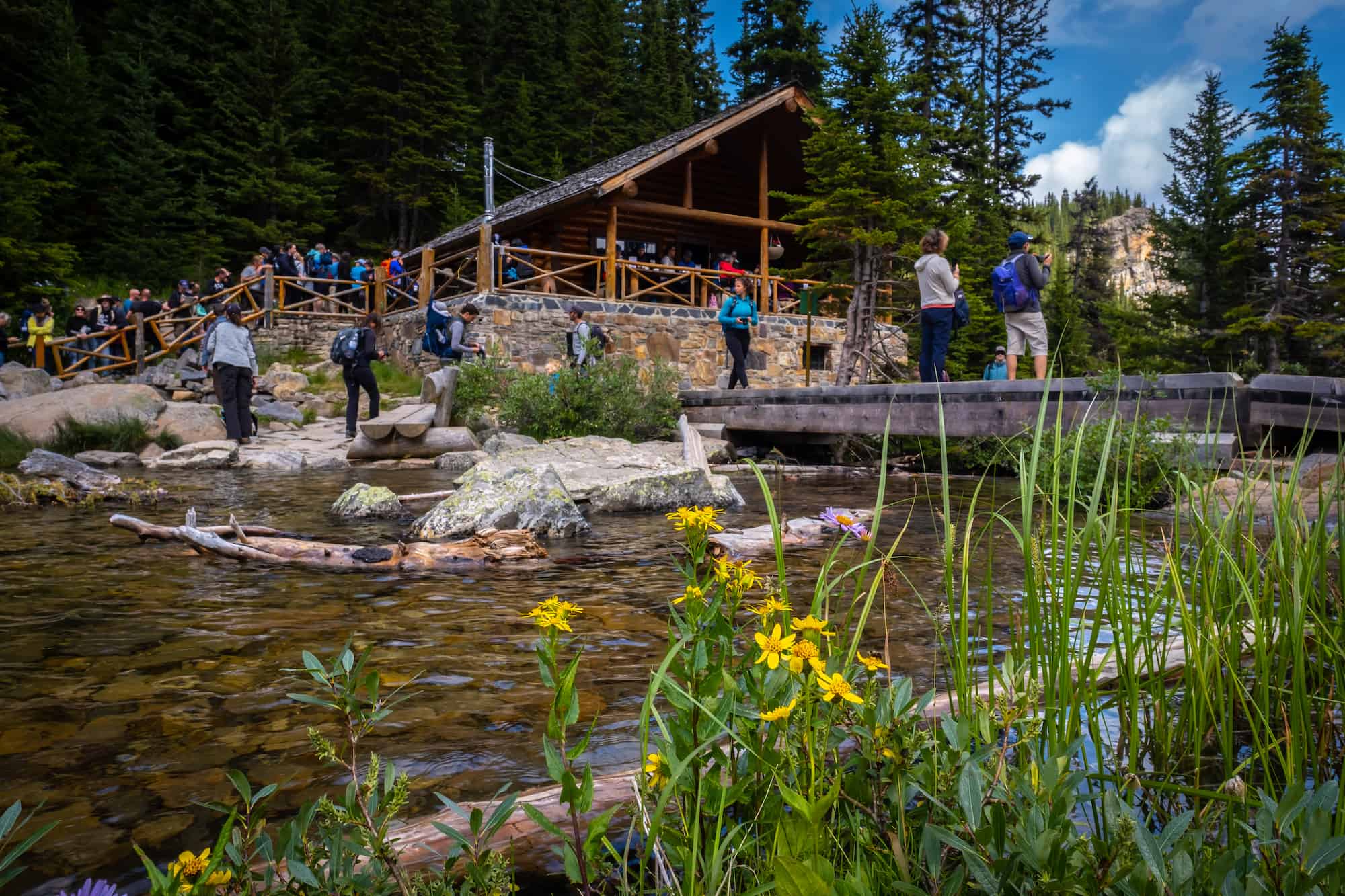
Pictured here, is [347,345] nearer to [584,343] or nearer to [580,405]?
[580,405]

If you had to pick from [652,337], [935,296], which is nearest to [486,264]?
[652,337]

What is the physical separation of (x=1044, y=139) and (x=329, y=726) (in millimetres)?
31894

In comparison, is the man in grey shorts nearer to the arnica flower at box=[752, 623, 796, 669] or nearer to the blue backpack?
the blue backpack

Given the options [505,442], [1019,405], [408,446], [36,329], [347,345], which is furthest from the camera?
[36,329]

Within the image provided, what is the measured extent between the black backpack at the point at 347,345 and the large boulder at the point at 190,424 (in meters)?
2.01

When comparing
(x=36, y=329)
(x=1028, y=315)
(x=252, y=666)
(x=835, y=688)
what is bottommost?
(x=252, y=666)

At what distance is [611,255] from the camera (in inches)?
721

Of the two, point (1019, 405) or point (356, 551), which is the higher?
point (1019, 405)

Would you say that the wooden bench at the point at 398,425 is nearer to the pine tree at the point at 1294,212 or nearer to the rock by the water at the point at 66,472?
the rock by the water at the point at 66,472

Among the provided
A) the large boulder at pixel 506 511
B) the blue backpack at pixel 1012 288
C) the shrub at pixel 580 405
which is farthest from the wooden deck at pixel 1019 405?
the large boulder at pixel 506 511

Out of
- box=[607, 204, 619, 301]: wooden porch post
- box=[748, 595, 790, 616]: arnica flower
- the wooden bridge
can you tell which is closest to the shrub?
the wooden bridge

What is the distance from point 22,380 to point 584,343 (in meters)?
11.0

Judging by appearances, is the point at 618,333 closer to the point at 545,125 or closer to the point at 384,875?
the point at 384,875

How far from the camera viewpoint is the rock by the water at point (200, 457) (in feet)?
33.0
